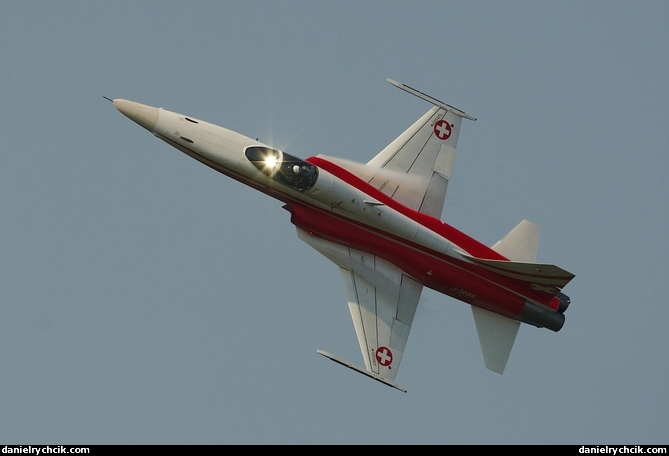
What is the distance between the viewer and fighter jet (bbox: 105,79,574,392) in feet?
120

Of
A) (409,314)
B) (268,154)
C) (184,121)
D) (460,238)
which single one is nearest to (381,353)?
(409,314)

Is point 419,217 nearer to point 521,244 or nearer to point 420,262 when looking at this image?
point 420,262

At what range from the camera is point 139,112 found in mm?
36625

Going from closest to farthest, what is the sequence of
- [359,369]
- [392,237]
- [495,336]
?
[359,369]
[392,237]
[495,336]

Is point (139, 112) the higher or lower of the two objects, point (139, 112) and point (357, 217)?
the higher

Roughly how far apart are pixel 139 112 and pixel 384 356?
10.9 meters

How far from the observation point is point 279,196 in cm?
3725

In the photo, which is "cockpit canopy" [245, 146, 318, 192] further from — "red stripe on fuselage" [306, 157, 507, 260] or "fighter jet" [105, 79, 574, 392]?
"red stripe on fuselage" [306, 157, 507, 260]

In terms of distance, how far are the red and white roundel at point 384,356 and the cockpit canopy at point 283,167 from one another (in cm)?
577

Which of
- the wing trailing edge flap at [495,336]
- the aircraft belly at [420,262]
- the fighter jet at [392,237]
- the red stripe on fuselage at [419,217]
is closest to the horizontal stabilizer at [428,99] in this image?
the fighter jet at [392,237]

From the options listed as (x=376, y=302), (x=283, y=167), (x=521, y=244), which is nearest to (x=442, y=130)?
(x=521, y=244)

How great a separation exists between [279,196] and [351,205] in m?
2.29

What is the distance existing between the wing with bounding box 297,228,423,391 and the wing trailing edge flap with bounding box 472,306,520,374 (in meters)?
2.41

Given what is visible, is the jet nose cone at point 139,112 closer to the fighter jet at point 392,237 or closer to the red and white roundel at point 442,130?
the fighter jet at point 392,237
